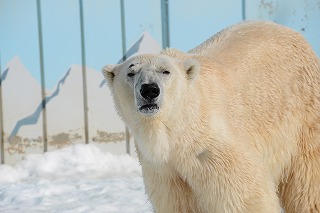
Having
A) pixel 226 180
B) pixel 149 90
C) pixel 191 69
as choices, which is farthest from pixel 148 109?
pixel 226 180

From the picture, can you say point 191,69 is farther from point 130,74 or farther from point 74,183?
point 74,183

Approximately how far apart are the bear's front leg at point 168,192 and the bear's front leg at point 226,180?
43 mm

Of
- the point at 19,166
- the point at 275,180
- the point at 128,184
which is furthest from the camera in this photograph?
the point at 19,166

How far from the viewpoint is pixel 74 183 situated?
417 cm

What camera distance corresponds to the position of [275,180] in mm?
2621

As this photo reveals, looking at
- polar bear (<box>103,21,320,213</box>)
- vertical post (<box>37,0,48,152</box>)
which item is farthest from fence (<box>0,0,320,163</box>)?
polar bear (<box>103,21,320,213</box>)

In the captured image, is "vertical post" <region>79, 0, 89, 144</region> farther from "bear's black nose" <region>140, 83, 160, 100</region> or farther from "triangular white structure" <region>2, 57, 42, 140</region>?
"bear's black nose" <region>140, 83, 160, 100</region>

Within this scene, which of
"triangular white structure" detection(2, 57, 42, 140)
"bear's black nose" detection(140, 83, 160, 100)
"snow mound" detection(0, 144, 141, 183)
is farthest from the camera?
"triangular white structure" detection(2, 57, 42, 140)

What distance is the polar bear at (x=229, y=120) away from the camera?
7.04ft

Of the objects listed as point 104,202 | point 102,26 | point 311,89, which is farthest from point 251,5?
point 311,89

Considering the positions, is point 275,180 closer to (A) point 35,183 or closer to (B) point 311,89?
(B) point 311,89

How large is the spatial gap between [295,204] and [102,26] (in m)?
2.28

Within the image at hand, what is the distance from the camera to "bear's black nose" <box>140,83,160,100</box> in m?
2.00

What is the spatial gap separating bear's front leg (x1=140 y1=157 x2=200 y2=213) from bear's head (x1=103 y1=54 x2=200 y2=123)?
0.82ft
